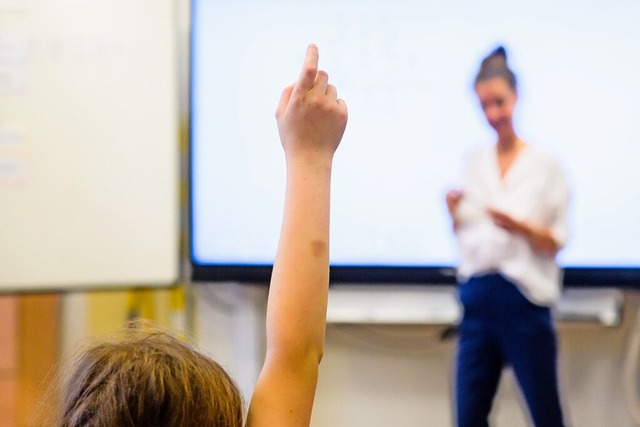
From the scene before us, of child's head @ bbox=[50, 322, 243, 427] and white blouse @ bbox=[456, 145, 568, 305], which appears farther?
white blouse @ bbox=[456, 145, 568, 305]

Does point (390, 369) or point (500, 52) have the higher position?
point (500, 52)

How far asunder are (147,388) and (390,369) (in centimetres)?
133

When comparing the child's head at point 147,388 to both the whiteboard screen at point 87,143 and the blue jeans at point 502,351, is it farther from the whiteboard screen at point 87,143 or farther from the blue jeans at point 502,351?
the whiteboard screen at point 87,143

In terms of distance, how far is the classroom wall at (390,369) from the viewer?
1802mm

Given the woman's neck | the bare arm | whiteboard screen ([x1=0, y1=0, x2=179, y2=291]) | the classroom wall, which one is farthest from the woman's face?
the bare arm

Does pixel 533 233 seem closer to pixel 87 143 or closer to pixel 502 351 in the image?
pixel 502 351

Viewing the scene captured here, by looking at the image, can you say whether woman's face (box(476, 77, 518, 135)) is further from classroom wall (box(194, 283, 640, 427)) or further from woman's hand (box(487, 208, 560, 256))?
classroom wall (box(194, 283, 640, 427))

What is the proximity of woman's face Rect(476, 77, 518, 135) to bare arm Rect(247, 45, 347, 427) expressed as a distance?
102 cm

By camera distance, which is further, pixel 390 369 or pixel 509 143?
pixel 390 369

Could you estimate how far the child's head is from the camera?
590mm

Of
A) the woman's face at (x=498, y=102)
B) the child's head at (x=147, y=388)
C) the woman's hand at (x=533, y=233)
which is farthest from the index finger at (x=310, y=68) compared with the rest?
the woman's face at (x=498, y=102)

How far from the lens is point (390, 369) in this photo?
187cm

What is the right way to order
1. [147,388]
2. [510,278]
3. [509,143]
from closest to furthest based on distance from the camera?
[147,388] → [510,278] → [509,143]

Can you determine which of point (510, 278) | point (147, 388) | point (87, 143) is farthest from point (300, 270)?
point (87, 143)
